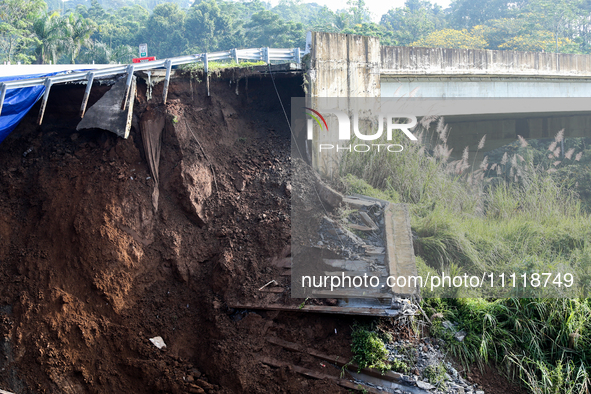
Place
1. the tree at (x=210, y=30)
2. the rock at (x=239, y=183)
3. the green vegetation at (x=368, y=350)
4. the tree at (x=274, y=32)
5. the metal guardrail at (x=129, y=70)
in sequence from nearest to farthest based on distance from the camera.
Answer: the green vegetation at (x=368, y=350) → the metal guardrail at (x=129, y=70) → the rock at (x=239, y=183) → the tree at (x=274, y=32) → the tree at (x=210, y=30)

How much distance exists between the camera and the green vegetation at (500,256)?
15.1 feet

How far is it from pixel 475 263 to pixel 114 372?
4865 mm

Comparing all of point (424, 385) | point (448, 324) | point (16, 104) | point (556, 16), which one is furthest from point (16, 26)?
point (556, 16)

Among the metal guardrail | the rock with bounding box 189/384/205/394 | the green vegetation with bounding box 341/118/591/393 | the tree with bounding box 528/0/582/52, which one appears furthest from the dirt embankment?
the tree with bounding box 528/0/582/52

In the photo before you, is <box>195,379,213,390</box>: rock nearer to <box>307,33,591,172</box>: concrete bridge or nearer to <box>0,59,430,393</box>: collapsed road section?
<box>0,59,430,393</box>: collapsed road section

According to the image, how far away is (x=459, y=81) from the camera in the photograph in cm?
899

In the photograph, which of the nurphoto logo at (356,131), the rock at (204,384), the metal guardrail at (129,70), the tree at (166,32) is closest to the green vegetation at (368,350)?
the rock at (204,384)

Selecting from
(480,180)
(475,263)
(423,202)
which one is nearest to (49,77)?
(423,202)

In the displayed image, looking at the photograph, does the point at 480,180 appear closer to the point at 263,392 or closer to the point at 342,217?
the point at 342,217

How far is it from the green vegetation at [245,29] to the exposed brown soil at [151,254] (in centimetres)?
1757

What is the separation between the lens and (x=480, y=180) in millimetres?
7980

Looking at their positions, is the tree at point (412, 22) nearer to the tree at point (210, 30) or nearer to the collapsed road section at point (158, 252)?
the tree at point (210, 30)

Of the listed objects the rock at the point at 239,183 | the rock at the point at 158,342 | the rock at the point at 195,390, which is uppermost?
the rock at the point at 239,183

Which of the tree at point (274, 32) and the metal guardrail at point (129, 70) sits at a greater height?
the tree at point (274, 32)
